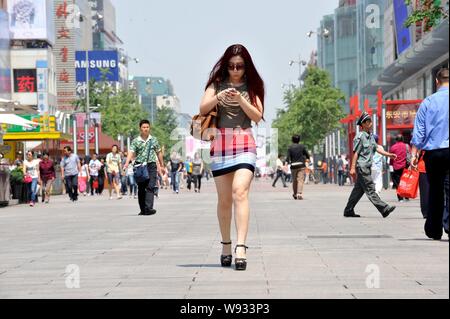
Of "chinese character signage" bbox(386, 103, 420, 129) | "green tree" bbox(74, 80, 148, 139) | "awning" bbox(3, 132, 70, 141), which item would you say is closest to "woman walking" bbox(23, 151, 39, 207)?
"awning" bbox(3, 132, 70, 141)

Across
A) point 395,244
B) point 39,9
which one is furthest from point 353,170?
point 39,9

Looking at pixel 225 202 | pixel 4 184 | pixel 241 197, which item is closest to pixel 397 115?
pixel 4 184

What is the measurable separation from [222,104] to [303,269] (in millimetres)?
1503

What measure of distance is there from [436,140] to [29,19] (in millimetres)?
89471

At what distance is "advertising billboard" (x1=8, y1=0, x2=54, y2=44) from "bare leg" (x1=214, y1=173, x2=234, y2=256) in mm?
89311

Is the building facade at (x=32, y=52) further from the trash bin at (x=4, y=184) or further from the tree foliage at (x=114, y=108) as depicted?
the trash bin at (x=4, y=184)

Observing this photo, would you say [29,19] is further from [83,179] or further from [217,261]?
[217,261]

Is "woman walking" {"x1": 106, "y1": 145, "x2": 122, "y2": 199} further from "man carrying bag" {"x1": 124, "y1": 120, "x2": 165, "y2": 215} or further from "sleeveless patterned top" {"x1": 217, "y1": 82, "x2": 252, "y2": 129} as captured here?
"sleeveless patterned top" {"x1": 217, "y1": 82, "x2": 252, "y2": 129}

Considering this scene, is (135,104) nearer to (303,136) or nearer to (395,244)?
(303,136)

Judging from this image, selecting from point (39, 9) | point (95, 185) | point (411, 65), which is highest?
point (39, 9)

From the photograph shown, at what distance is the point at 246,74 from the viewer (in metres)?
9.77

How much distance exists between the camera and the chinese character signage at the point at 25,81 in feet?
329

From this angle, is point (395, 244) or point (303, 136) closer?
point (395, 244)
